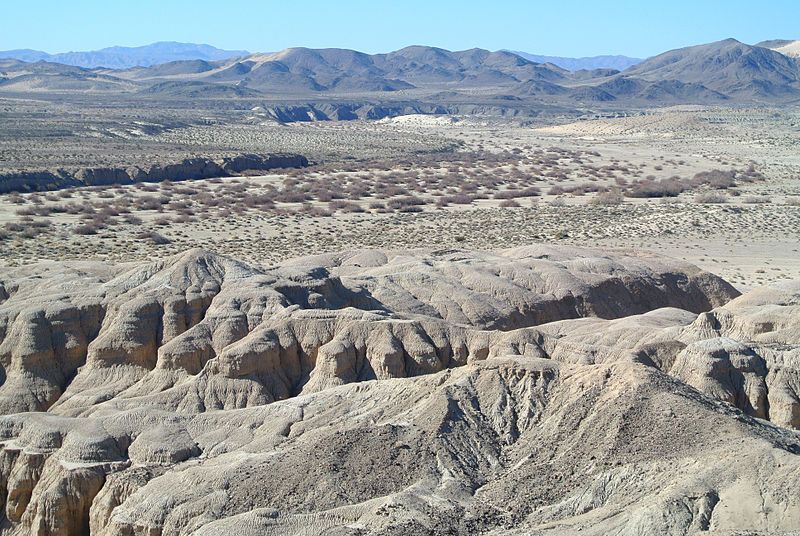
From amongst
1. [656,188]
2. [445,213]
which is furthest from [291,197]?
[656,188]

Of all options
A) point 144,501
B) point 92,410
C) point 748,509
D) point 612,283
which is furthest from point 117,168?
point 748,509

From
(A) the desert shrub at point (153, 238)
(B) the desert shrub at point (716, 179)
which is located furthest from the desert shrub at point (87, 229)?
(B) the desert shrub at point (716, 179)

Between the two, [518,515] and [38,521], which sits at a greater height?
[518,515]

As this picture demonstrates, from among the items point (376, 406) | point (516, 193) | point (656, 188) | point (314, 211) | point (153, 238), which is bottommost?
point (516, 193)

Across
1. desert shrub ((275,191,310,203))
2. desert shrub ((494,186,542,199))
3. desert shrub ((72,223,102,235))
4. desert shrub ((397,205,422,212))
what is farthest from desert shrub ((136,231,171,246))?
desert shrub ((494,186,542,199))

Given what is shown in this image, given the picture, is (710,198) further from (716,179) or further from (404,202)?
(404,202)

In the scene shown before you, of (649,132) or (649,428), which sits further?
(649,132)

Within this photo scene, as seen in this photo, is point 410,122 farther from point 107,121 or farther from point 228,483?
point 228,483
